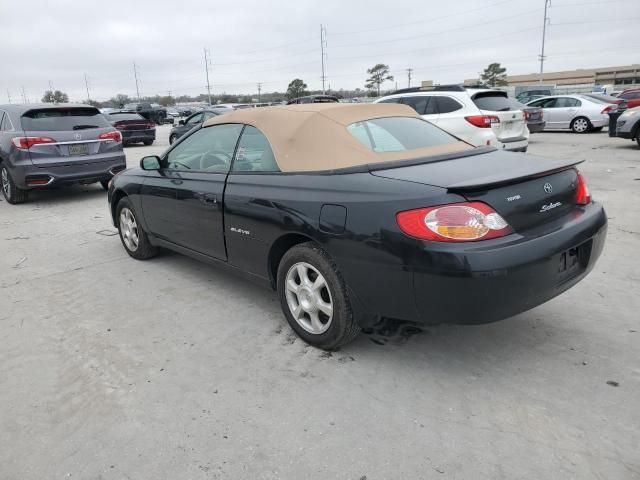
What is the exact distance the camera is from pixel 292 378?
2896 mm

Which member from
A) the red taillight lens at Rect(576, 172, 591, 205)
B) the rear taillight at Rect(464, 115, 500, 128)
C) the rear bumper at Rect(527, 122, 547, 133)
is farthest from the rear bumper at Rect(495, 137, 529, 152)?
the red taillight lens at Rect(576, 172, 591, 205)

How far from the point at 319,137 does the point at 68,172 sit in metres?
6.47

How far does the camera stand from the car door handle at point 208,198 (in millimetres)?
3762

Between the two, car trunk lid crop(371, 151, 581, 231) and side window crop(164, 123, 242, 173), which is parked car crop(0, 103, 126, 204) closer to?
side window crop(164, 123, 242, 173)

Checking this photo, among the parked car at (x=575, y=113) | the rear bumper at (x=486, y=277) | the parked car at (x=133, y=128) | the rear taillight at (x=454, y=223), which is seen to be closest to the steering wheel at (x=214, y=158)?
the rear taillight at (x=454, y=223)

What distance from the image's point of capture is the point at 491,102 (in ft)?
32.0

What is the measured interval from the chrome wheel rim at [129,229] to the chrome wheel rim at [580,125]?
17.5 meters

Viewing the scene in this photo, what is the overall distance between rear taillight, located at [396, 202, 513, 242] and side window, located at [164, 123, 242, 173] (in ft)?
5.86

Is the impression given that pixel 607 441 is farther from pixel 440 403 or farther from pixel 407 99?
pixel 407 99

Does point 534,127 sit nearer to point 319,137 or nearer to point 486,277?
point 319,137

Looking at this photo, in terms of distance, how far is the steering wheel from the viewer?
3.84 meters

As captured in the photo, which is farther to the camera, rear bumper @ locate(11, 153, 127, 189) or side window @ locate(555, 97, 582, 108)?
side window @ locate(555, 97, 582, 108)

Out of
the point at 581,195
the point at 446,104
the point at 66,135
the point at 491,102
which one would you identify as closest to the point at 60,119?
the point at 66,135

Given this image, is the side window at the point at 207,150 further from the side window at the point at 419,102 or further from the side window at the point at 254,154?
the side window at the point at 419,102
